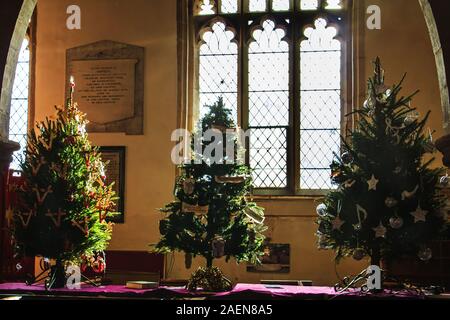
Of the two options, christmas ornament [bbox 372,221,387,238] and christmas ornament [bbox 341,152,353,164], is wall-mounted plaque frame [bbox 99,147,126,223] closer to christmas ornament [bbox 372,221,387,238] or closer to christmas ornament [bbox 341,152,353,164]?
christmas ornament [bbox 341,152,353,164]

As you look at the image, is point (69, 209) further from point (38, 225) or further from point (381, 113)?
point (381, 113)

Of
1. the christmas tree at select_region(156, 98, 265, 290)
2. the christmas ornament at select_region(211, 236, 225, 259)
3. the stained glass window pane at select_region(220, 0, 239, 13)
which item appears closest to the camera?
the christmas ornament at select_region(211, 236, 225, 259)

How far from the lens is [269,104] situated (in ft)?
27.8

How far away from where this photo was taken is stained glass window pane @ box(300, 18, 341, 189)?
325 inches

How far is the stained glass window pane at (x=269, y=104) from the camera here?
8320 mm

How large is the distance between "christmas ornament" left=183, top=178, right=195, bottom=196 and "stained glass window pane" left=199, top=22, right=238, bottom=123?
3.59 m

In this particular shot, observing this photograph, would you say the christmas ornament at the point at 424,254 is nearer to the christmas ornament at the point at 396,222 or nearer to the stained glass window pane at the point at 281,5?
the christmas ornament at the point at 396,222

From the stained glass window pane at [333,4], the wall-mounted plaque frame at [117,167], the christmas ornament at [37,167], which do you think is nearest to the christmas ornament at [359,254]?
the christmas ornament at [37,167]

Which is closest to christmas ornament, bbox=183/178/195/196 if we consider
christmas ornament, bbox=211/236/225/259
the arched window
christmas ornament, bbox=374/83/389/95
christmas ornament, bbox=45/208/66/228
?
christmas ornament, bbox=211/236/225/259

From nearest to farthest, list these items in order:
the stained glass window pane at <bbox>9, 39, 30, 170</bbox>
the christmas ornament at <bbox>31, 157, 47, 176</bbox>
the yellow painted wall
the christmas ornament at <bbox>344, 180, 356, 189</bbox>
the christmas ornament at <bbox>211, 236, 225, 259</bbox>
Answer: the christmas ornament at <bbox>344, 180, 356, 189</bbox> < the christmas ornament at <bbox>211, 236, 225, 259</bbox> < the christmas ornament at <bbox>31, 157, 47, 176</bbox> < the yellow painted wall < the stained glass window pane at <bbox>9, 39, 30, 170</bbox>

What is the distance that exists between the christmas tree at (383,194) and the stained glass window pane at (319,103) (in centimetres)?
333

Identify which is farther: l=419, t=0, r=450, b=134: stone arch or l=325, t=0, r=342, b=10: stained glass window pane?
l=325, t=0, r=342, b=10: stained glass window pane

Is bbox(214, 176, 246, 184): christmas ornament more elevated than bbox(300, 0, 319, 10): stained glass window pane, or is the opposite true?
bbox(300, 0, 319, 10): stained glass window pane
